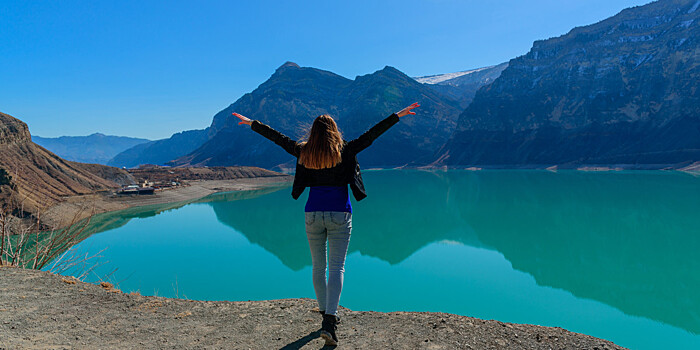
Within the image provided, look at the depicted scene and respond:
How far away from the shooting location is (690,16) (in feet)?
346

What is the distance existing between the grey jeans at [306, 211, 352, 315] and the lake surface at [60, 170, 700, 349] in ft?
15.9

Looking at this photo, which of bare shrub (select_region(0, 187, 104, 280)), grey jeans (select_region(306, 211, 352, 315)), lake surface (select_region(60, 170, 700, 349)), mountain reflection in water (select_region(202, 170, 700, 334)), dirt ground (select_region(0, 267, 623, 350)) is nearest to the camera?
grey jeans (select_region(306, 211, 352, 315))

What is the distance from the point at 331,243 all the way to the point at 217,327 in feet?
5.73

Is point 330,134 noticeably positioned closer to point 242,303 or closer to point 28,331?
point 242,303

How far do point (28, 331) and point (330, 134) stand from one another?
11.0 feet

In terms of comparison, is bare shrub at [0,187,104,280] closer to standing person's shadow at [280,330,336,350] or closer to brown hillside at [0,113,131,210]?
standing person's shadow at [280,330,336,350]

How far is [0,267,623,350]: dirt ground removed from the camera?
3.48m

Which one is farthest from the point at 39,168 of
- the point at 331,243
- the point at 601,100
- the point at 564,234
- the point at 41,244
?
the point at 601,100

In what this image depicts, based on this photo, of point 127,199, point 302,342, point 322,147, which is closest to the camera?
point 322,147

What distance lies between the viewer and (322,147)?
318cm

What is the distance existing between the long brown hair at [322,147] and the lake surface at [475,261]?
5270mm

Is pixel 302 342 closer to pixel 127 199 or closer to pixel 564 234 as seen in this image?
pixel 564 234

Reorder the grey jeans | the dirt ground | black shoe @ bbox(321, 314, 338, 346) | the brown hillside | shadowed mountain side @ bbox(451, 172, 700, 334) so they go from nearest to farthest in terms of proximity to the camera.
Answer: the grey jeans
black shoe @ bbox(321, 314, 338, 346)
the dirt ground
shadowed mountain side @ bbox(451, 172, 700, 334)
the brown hillside

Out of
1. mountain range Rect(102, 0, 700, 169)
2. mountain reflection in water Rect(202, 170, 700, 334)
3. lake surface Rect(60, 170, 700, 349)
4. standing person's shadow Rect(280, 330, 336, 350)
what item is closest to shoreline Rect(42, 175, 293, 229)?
lake surface Rect(60, 170, 700, 349)
